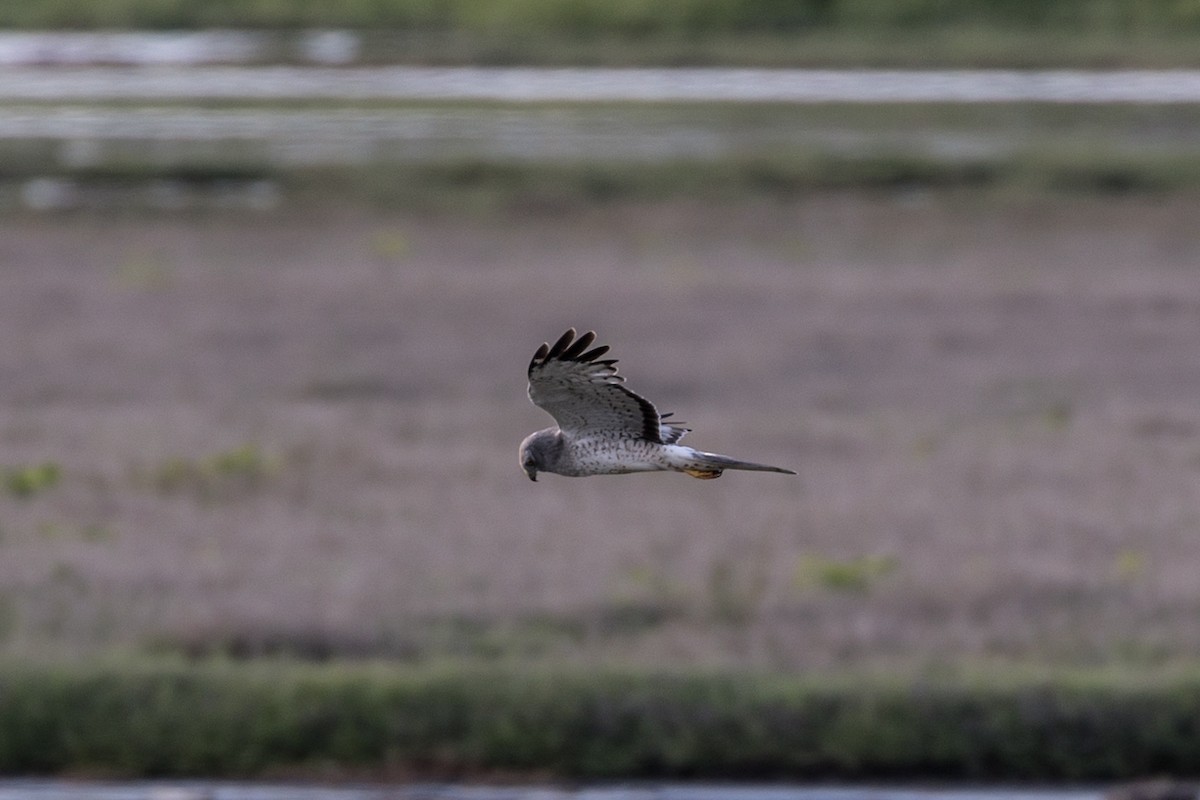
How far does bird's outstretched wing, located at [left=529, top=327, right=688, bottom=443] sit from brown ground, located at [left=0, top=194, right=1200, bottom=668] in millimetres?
11586

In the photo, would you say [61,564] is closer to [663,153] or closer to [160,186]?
[160,186]

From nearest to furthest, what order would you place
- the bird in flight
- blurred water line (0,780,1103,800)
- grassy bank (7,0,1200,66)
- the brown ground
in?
the bird in flight → blurred water line (0,780,1103,800) → the brown ground → grassy bank (7,0,1200,66)

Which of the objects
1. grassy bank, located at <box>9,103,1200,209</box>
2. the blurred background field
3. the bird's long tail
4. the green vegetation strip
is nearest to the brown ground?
the blurred background field

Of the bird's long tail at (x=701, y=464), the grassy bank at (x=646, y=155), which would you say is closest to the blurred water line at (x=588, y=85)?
the grassy bank at (x=646, y=155)

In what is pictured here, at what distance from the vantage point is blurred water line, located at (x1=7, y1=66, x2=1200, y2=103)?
42.5m

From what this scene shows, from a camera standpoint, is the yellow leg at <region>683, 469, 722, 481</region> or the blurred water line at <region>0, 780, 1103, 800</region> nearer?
the yellow leg at <region>683, 469, 722, 481</region>

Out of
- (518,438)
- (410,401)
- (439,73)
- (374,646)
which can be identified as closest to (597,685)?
(374,646)

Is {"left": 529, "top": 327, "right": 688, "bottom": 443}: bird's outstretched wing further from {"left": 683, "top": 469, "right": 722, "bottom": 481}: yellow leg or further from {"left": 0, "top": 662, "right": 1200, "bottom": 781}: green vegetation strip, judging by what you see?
{"left": 0, "top": 662, "right": 1200, "bottom": 781}: green vegetation strip

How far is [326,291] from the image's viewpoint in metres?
28.9

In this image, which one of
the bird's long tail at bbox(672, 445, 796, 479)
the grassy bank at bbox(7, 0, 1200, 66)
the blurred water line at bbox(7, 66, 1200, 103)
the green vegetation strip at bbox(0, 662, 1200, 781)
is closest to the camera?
the bird's long tail at bbox(672, 445, 796, 479)

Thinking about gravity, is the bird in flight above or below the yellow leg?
above

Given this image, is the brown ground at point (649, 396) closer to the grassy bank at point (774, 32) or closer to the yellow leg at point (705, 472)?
the grassy bank at point (774, 32)

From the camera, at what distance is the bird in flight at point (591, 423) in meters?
3.62

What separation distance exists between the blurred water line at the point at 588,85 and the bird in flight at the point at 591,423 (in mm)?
38786
